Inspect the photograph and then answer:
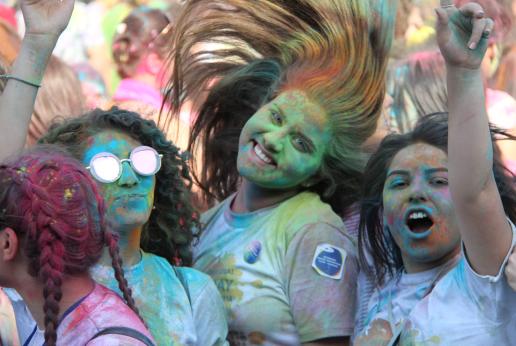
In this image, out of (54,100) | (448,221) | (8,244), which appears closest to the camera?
(8,244)

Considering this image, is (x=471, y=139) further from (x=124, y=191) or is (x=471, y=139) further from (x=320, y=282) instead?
(x=124, y=191)

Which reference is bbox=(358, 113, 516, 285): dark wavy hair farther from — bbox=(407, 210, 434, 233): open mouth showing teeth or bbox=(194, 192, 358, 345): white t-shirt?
bbox=(407, 210, 434, 233): open mouth showing teeth

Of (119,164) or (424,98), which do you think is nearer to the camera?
(119,164)

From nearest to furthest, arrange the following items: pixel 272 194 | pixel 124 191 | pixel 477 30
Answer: pixel 477 30 → pixel 124 191 → pixel 272 194

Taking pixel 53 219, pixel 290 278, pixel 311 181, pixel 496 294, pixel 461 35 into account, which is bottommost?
pixel 290 278

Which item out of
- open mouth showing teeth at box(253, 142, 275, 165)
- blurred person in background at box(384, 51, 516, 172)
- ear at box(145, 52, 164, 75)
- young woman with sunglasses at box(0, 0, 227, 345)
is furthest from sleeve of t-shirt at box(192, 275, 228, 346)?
ear at box(145, 52, 164, 75)

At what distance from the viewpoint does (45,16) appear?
11.4ft

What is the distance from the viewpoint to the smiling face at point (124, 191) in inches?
136

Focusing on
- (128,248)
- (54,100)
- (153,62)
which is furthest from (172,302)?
(153,62)

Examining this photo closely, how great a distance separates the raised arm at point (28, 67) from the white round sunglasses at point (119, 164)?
0.73 ft

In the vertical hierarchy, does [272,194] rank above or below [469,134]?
below

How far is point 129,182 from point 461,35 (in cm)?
107

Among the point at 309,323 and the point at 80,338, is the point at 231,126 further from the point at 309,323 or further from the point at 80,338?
the point at 80,338

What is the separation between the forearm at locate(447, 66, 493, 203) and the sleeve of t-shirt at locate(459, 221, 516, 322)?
204 mm
